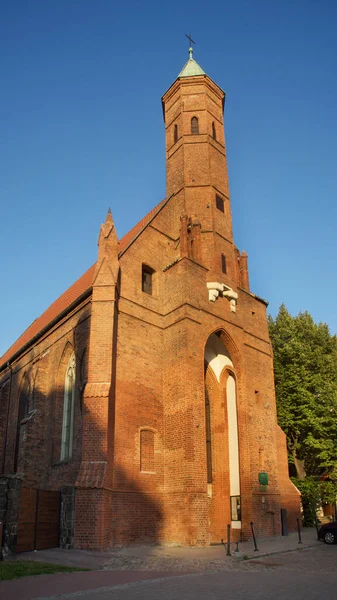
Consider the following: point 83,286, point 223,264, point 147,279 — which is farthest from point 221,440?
point 83,286

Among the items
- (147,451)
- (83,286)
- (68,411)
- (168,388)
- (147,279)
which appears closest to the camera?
(147,451)

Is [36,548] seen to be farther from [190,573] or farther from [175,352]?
[175,352]

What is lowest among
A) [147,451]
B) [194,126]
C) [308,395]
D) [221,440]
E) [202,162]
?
[147,451]

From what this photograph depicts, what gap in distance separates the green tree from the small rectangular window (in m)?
8.34

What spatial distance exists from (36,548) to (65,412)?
6.24 metres

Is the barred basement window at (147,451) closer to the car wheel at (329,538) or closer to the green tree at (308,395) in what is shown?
the car wheel at (329,538)

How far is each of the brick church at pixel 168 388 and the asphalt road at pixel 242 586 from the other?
15.8 ft

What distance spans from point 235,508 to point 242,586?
10742 millimetres

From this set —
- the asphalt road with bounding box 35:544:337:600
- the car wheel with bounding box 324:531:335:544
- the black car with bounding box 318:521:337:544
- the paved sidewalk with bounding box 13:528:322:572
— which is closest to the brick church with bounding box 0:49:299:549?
the paved sidewalk with bounding box 13:528:322:572

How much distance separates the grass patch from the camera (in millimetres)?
9961

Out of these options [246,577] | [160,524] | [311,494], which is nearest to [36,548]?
[160,524]

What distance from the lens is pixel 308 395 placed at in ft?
88.8

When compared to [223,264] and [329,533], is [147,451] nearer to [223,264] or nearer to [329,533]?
[329,533]

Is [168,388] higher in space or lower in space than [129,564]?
higher
